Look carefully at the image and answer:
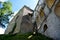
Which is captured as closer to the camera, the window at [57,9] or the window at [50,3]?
the window at [57,9]

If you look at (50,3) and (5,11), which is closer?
(50,3)

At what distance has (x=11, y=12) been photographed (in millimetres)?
16281

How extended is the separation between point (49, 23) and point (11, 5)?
29.6ft

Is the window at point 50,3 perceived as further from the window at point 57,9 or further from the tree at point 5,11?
the tree at point 5,11

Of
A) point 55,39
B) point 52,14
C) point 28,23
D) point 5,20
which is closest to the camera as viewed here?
point 55,39

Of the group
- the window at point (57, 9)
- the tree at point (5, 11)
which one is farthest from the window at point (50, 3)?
the tree at point (5, 11)

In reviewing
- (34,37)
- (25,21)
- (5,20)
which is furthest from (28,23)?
(34,37)

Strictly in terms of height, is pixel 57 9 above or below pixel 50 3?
below

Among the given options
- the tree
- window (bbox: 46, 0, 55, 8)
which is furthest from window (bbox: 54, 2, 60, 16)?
the tree

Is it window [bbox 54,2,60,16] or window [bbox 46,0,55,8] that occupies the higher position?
window [bbox 46,0,55,8]

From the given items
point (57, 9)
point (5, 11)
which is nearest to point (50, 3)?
point (57, 9)

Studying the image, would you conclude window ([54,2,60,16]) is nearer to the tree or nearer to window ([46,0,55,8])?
window ([46,0,55,8])

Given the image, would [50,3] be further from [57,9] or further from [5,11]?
[5,11]

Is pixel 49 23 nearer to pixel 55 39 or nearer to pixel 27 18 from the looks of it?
pixel 55 39
